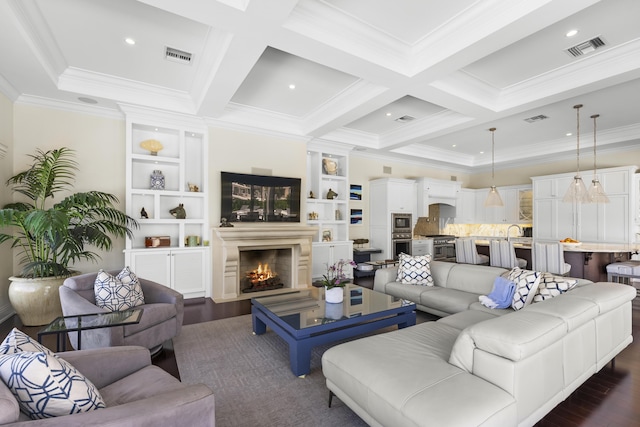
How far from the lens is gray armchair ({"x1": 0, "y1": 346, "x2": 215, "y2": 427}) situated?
1064 millimetres

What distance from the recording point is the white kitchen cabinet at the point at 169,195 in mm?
4598

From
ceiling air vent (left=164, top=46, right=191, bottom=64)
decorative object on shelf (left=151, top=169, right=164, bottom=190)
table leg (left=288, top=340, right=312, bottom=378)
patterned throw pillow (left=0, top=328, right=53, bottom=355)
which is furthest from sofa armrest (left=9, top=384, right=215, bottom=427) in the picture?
decorative object on shelf (left=151, top=169, right=164, bottom=190)

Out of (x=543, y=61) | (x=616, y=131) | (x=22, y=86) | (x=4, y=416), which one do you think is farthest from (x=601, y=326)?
(x=22, y=86)

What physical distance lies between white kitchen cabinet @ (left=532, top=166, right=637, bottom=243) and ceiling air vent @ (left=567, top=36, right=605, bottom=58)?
4384 millimetres

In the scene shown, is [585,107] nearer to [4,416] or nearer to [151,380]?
[151,380]

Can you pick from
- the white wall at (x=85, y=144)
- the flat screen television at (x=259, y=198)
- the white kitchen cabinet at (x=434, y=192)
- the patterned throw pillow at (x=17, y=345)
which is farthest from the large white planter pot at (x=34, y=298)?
the white kitchen cabinet at (x=434, y=192)

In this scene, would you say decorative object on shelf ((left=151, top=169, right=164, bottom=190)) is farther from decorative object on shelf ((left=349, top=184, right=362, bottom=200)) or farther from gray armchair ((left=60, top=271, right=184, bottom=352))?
decorative object on shelf ((left=349, top=184, right=362, bottom=200))

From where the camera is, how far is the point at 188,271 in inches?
192

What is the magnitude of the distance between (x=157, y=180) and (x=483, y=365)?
16.0ft

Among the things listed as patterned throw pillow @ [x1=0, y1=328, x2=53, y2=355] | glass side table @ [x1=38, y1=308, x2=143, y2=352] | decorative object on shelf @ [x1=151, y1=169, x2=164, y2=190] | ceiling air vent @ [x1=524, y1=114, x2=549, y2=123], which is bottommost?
glass side table @ [x1=38, y1=308, x2=143, y2=352]

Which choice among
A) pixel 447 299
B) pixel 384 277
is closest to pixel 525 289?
pixel 447 299

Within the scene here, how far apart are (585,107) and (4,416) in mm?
6873

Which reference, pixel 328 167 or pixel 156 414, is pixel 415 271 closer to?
pixel 328 167

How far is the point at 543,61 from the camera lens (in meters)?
3.58
